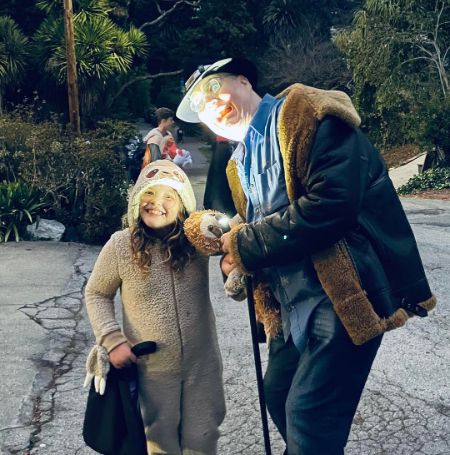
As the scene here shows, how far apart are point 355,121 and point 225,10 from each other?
96.7 feet

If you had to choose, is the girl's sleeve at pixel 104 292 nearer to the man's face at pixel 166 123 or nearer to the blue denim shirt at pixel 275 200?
the blue denim shirt at pixel 275 200

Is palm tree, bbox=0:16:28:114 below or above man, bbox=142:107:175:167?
above

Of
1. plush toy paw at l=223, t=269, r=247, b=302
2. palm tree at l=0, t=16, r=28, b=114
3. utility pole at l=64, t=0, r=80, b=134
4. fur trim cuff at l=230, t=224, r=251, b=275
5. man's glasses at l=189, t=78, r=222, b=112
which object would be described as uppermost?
palm tree at l=0, t=16, r=28, b=114

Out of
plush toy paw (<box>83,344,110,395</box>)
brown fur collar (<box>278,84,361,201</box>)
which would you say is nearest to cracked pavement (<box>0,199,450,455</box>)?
plush toy paw (<box>83,344,110,395</box>)

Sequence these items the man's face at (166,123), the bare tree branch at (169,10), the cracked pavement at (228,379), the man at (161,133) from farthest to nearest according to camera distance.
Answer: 1. the bare tree branch at (169,10)
2. the man's face at (166,123)
3. the man at (161,133)
4. the cracked pavement at (228,379)

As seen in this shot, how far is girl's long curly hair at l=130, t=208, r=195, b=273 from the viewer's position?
3146 millimetres

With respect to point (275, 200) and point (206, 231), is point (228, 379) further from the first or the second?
point (275, 200)

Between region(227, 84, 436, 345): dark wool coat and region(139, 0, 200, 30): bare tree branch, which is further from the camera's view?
region(139, 0, 200, 30): bare tree branch

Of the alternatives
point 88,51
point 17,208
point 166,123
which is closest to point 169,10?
point 88,51

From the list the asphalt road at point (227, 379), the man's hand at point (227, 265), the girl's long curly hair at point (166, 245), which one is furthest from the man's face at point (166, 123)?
the man's hand at point (227, 265)

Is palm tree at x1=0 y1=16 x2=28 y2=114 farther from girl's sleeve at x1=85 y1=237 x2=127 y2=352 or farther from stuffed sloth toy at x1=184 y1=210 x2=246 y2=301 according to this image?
stuffed sloth toy at x1=184 y1=210 x2=246 y2=301

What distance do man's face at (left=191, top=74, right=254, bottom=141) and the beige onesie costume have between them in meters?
0.39

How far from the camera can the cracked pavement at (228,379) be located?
4160 mm

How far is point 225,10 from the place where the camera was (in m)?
30.9
